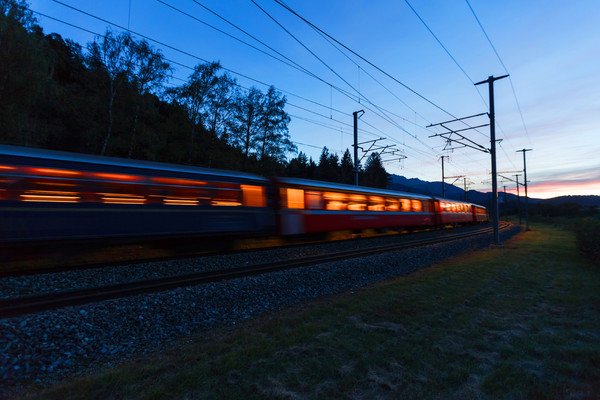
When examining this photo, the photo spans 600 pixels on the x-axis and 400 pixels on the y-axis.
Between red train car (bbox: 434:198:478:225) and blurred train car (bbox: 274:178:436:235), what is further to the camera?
red train car (bbox: 434:198:478:225)

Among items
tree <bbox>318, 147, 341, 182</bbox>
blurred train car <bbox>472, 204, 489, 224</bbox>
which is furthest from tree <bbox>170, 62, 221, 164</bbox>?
tree <bbox>318, 147, 341, 182</bbox>

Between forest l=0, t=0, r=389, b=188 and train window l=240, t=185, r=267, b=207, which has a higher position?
forest l=0, t=0, r=389, b=188

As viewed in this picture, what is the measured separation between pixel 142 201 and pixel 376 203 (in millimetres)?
13013

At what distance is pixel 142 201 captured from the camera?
8.81 metres

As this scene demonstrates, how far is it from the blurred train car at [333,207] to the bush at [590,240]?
8966 mm

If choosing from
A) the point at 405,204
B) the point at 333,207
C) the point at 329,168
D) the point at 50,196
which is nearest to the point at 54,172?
the point at 50,196

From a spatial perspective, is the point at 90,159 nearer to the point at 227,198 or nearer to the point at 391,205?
the point at 227,198

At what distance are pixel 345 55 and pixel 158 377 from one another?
39.2 feet

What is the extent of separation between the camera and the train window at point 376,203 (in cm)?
1720

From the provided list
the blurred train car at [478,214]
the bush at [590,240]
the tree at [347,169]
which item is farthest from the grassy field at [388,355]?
the tree at [347,169]

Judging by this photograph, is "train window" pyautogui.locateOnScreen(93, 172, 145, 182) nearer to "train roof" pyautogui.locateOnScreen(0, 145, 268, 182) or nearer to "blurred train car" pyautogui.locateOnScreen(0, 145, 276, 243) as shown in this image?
"blurred train car" pyautogui.locateOnScreen(0, 145, 276, 243)

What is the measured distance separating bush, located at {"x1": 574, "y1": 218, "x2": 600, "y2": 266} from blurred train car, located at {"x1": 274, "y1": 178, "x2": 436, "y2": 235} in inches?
353

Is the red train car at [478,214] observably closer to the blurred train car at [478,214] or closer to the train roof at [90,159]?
the blurred train car at [478,214]

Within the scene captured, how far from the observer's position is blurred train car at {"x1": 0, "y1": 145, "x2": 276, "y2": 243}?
23.3 ft
